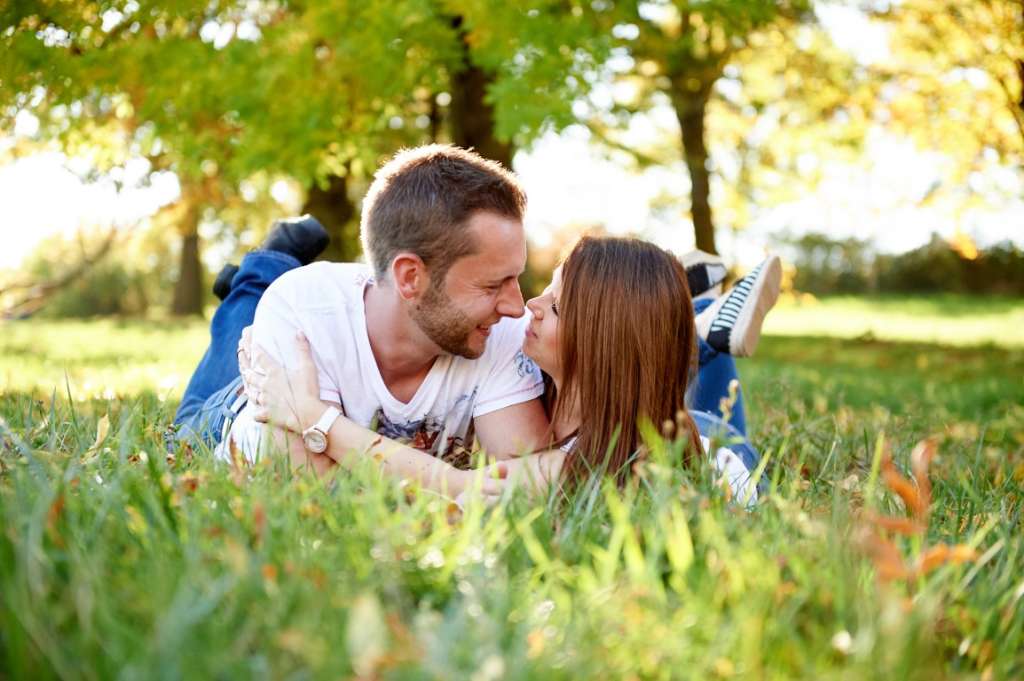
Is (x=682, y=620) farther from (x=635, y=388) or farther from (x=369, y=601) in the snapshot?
(x=635, y=388)

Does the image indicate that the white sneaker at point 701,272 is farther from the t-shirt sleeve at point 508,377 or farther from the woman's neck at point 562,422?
the woman's neck at point 562,422

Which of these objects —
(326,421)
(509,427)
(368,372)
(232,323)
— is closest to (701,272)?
(509,427)

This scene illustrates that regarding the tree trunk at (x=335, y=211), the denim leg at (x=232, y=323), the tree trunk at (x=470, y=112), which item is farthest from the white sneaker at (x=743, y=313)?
the tree trunk at (x=335, y=211)

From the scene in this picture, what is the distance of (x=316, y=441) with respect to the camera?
9.83 ft

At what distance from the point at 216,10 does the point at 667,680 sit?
6.04 m

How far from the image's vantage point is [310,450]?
3002 mm

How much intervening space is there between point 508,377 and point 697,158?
35.1 ft

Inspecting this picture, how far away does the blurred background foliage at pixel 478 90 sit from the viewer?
6266 millimetres

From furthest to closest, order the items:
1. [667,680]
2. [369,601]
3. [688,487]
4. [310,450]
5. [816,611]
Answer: [310,450] < [688,487] < [816,611] < [667,680] < [369,601]

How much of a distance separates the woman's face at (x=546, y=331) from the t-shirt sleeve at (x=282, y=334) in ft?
2.27

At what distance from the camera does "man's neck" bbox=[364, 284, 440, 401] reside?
345 cm

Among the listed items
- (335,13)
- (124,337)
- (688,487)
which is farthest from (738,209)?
(688,487)

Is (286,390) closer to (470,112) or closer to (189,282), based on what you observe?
(470,112)

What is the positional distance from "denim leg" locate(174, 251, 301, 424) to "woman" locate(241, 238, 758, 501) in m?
1.21
